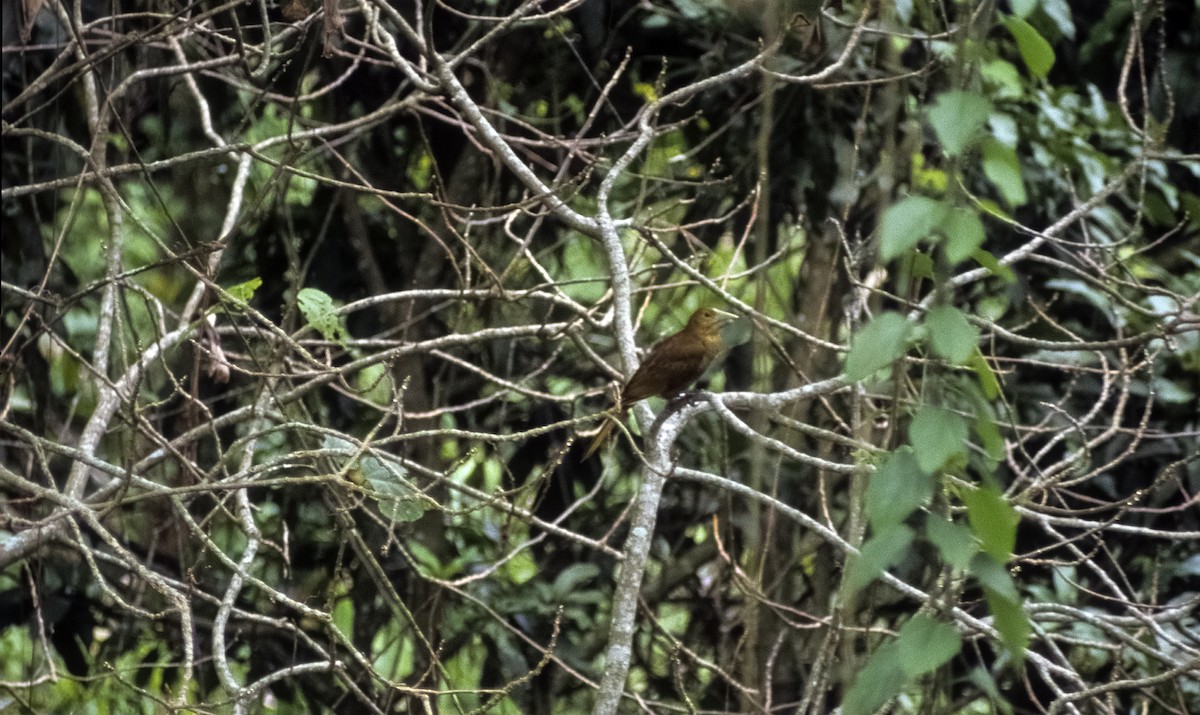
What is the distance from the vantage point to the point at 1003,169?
146 centimetres

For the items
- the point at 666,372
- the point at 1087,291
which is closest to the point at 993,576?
the point at 666,372

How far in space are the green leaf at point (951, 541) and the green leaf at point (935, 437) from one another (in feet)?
0.20

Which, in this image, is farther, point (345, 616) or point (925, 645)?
point (345, 616)

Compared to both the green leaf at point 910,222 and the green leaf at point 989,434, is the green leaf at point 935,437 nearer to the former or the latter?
the green leaf at point 989,434

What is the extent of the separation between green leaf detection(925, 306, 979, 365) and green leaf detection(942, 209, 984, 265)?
0.06 metres

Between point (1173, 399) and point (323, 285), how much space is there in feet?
9.38

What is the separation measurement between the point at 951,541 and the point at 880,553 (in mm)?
78

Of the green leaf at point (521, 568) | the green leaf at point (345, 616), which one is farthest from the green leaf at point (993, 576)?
the green leaf at point (345, 616)

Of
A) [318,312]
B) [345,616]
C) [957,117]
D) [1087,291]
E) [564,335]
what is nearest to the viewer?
[957,117]

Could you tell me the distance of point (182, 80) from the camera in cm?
432

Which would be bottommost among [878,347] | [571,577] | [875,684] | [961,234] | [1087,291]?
[571,577]

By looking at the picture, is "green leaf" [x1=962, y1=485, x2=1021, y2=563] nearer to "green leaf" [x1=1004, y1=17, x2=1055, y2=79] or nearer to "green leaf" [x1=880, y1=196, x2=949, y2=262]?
"green leaf" [x1=880, y1=196, x2=949, y2=262]

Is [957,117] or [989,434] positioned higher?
[957,117]

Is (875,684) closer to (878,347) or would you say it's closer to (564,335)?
(878,347)
